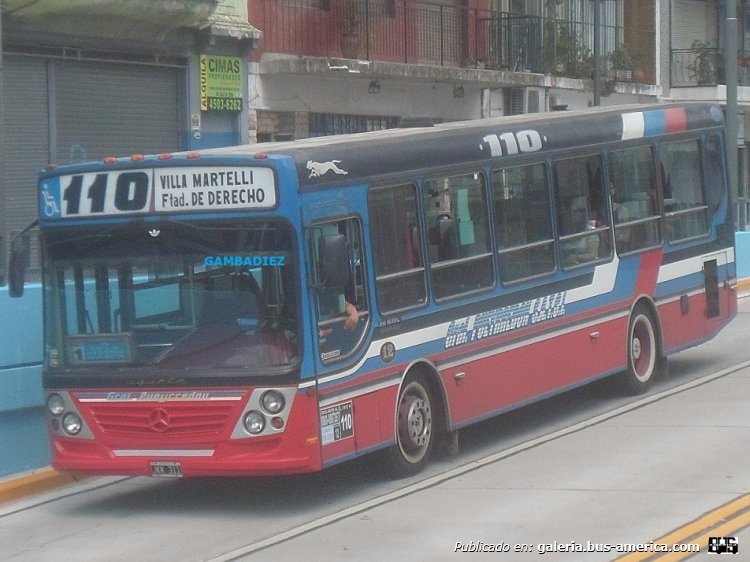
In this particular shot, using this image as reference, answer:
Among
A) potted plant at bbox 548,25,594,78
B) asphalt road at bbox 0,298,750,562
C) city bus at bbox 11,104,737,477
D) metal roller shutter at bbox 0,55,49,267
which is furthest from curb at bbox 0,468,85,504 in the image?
potted plant at bbox 548,25,594,78

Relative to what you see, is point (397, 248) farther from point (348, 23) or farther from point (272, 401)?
point (348, 23)

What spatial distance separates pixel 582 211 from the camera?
44.0 feet

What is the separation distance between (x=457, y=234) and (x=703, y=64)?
92.6 feet

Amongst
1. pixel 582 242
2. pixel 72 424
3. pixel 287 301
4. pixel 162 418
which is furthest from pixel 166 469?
pixel 582 242

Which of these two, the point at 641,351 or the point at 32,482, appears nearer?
the point at 32,482

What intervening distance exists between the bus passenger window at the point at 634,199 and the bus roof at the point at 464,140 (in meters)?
0.25

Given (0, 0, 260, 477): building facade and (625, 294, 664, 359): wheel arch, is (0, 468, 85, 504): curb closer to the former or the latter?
(625, 294, 664, 359): wheel arch

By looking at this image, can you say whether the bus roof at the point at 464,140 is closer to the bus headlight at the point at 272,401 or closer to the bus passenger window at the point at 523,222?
the bus passenger window at the point at 523,222

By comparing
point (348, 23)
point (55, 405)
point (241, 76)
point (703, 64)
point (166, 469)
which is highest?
point (703, 64)

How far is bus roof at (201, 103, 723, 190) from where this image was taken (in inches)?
396

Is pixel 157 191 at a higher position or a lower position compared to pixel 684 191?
higher

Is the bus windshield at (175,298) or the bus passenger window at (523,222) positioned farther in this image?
the bus passenger window at (523,222)

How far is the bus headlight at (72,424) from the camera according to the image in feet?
32.8

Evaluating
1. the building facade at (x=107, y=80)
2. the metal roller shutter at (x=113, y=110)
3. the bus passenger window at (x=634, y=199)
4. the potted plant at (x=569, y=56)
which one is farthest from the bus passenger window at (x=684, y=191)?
the potted plant at (x=569, y=56)
